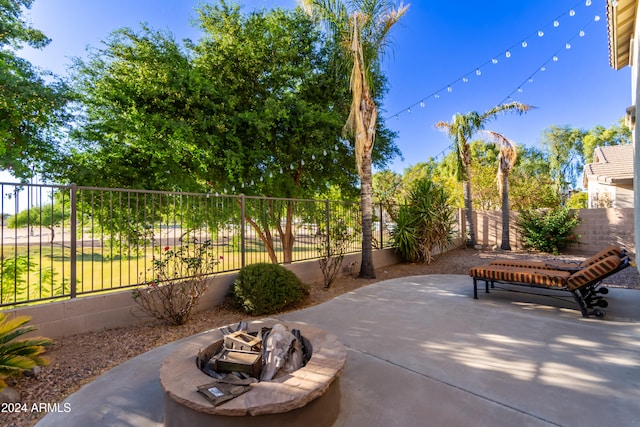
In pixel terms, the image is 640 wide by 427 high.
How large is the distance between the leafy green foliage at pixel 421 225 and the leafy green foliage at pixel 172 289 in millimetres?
6118

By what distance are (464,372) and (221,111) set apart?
302 inches

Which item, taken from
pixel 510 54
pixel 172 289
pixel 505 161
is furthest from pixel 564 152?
pixel 172 289

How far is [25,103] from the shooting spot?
18.5 feet

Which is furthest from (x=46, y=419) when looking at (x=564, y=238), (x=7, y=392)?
(x=564, y=238)

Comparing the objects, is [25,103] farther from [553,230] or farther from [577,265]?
[553,230]

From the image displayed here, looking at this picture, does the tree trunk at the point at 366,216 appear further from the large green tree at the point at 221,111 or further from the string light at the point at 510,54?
the string light at the point at 510,54

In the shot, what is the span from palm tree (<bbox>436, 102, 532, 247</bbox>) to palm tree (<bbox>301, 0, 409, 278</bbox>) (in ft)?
21.9

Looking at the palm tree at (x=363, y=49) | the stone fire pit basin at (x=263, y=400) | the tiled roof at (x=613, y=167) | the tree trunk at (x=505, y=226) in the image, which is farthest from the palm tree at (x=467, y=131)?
the stone fire pit basin at (x=263, y=400)

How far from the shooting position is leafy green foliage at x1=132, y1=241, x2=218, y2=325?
4047mm

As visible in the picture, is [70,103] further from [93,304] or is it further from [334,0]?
[334,0]

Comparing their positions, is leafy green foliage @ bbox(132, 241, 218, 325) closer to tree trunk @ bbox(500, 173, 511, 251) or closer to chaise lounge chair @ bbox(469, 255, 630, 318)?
chaise lounge chair @ bbox(469, 255, 630, 318)

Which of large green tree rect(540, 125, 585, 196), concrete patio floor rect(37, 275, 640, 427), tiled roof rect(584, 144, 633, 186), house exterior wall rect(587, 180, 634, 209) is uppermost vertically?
large green tree rect(540, 125, 585, 196)

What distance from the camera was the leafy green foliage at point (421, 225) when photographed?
8766mm

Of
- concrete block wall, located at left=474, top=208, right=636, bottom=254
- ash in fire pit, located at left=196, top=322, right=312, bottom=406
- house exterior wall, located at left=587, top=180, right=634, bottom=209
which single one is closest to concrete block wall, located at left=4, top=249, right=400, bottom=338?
ash in fire pit, located at left=196, top=322, right=312, bottom=406
